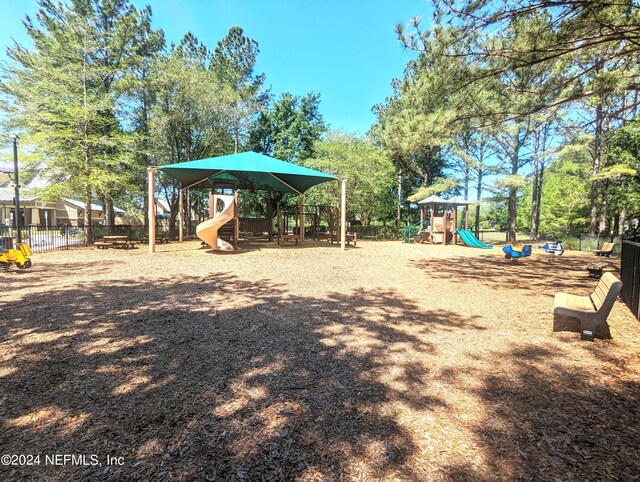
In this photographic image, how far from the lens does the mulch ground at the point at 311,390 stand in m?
1.91

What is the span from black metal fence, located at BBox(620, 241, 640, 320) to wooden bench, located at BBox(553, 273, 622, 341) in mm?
1133

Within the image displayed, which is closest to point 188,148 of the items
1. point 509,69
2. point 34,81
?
point 34,81

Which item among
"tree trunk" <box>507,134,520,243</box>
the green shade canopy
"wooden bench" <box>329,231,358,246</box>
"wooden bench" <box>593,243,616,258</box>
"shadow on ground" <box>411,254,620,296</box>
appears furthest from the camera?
"tree trunk" <box>507,134,520,243</box>

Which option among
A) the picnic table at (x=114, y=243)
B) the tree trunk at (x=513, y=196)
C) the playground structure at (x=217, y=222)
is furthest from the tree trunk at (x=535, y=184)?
the picnic table at (x=114, y=243)

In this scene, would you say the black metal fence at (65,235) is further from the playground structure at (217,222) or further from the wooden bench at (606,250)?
the wooden bench at (606,250)

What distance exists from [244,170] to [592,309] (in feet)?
34.4

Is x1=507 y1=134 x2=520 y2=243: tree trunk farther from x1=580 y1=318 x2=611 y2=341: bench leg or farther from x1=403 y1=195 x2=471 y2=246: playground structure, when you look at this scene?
x1=580 y1=318 x2=611 y2=341: bench leg

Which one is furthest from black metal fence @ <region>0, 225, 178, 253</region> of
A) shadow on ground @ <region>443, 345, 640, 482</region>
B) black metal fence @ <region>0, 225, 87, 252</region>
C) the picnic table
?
shadow on ground @ <region>443, 345, 640, 482</region>

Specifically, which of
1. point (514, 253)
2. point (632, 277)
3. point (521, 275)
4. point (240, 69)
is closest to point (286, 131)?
point (240, 69)

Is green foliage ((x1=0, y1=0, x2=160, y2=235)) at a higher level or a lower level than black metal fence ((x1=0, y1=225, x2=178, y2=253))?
higher

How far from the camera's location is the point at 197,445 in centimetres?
202

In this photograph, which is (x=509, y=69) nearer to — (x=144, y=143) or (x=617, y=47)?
(x=617, y=47)

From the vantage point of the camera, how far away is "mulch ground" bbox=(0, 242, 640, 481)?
1.91m

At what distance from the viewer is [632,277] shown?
519cm
